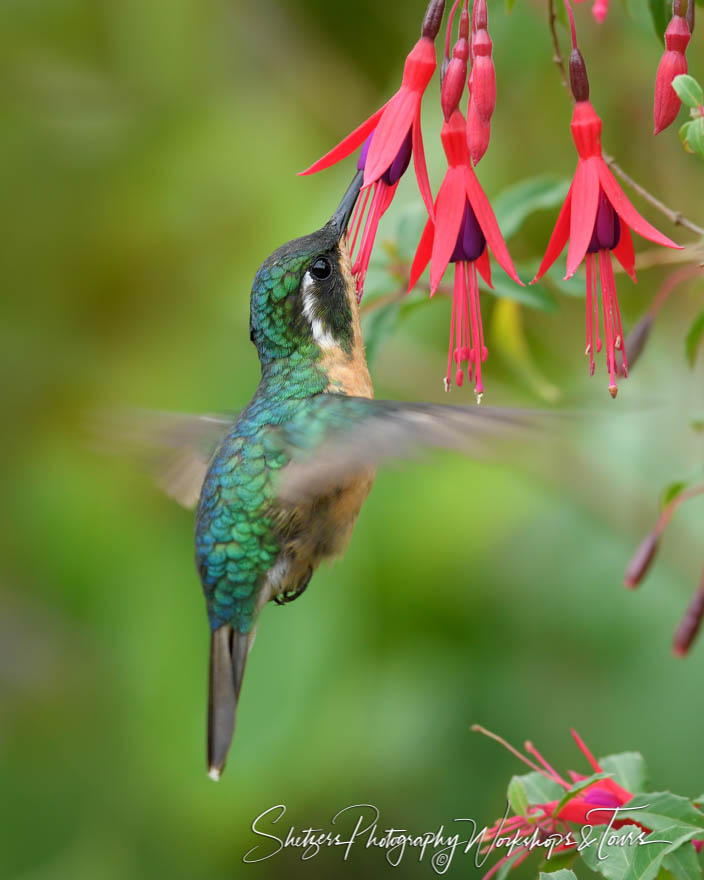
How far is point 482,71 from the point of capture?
0.90 meters

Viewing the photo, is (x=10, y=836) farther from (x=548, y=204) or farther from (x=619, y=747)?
(x=548, y=204)

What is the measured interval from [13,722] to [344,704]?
979 millimetres

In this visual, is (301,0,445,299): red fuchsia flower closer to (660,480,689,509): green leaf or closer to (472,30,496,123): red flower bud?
(472,30,496,123): red flower bud

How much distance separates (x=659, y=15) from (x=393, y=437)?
1.39ft

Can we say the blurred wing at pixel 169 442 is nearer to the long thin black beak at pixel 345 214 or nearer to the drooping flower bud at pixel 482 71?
the long thin black beak at pixel 345 214

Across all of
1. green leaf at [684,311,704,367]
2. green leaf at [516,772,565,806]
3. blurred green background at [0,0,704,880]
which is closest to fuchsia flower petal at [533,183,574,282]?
green leaf at [684,311,704,367]

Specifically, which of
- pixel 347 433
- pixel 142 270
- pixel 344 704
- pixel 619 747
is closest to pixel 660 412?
pixel 619 747

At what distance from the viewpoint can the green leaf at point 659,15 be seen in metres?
0.96

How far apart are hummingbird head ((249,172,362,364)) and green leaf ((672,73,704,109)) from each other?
1.21ft

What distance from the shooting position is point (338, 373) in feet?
4.00

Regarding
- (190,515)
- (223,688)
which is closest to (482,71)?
(223,688)

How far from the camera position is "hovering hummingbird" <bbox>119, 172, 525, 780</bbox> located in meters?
1.16

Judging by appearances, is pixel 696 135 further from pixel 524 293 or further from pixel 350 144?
pixel 524 293

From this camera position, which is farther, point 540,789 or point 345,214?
point 345,214
